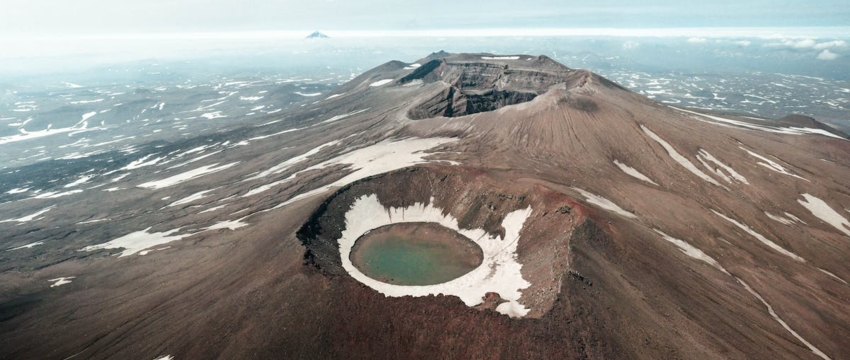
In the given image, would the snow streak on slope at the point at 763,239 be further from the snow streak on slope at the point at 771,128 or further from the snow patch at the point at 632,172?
the snow streak on slope at the point at 771,128

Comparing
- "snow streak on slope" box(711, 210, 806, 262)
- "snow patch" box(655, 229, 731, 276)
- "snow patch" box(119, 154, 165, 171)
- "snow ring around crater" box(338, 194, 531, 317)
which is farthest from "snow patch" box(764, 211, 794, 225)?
"snow patch" box(119, 154, 165, 171)

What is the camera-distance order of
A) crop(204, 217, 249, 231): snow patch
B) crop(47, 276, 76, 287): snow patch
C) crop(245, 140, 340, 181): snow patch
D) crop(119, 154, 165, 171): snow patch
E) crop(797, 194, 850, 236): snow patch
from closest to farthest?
crop(47, 276, 76, 287): snow patch → crop(797, 194, 850, 236): snow patch → crop(204, 217, 249, 231): snow patch → crop(245, 140, 340, 181): snow patch → crop(119, 154, 165, 171): snow patch

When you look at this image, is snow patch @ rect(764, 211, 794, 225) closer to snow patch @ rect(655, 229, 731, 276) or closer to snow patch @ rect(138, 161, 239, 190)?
snow patch @ rect(655, 229, 731, 276)

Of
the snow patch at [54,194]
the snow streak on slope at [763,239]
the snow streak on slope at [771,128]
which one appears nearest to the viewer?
the snow streak on slope at [763,239]

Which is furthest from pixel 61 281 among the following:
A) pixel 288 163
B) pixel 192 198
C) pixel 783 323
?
pixel 783 323

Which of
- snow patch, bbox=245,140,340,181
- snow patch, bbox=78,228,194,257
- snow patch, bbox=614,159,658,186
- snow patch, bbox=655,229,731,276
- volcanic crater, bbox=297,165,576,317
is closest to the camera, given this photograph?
volcanic crater, bbox=297,165,576,317

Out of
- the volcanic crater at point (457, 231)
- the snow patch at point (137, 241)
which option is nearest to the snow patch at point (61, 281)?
the snow patch at point (137, 241)

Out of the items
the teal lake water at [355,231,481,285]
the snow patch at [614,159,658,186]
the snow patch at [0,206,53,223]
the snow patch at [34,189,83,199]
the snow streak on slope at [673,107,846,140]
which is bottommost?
the snow patch at [0,206,53,223]
